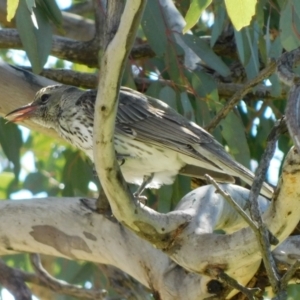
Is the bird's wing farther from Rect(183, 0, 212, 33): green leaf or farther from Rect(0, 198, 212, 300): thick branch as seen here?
Rect(183, 0, 212, 33): green leaf

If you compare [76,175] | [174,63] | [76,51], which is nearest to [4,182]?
[76,175]

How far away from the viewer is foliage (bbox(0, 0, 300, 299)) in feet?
12.3

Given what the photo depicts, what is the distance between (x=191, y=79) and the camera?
422 centimetres

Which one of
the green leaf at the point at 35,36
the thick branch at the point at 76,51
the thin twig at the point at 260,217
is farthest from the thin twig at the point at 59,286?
the thin twig at the point at 260,217

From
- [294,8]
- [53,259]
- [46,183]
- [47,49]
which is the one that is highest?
[294,8]

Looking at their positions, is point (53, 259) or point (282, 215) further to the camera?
point (53, 259)

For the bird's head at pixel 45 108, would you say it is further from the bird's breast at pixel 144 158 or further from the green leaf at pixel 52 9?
the bird's breast at pixel 144 158

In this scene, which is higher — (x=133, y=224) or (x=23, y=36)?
(x=23, y=36)

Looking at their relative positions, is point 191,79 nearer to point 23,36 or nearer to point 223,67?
point 223,67

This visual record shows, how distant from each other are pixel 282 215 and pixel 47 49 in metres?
1.60

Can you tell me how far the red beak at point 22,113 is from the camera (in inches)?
164

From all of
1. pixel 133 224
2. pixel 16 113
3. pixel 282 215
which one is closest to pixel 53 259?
pixel 16 113

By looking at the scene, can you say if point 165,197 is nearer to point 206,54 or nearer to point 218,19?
point 206,54

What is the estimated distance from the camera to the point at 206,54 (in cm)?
412
